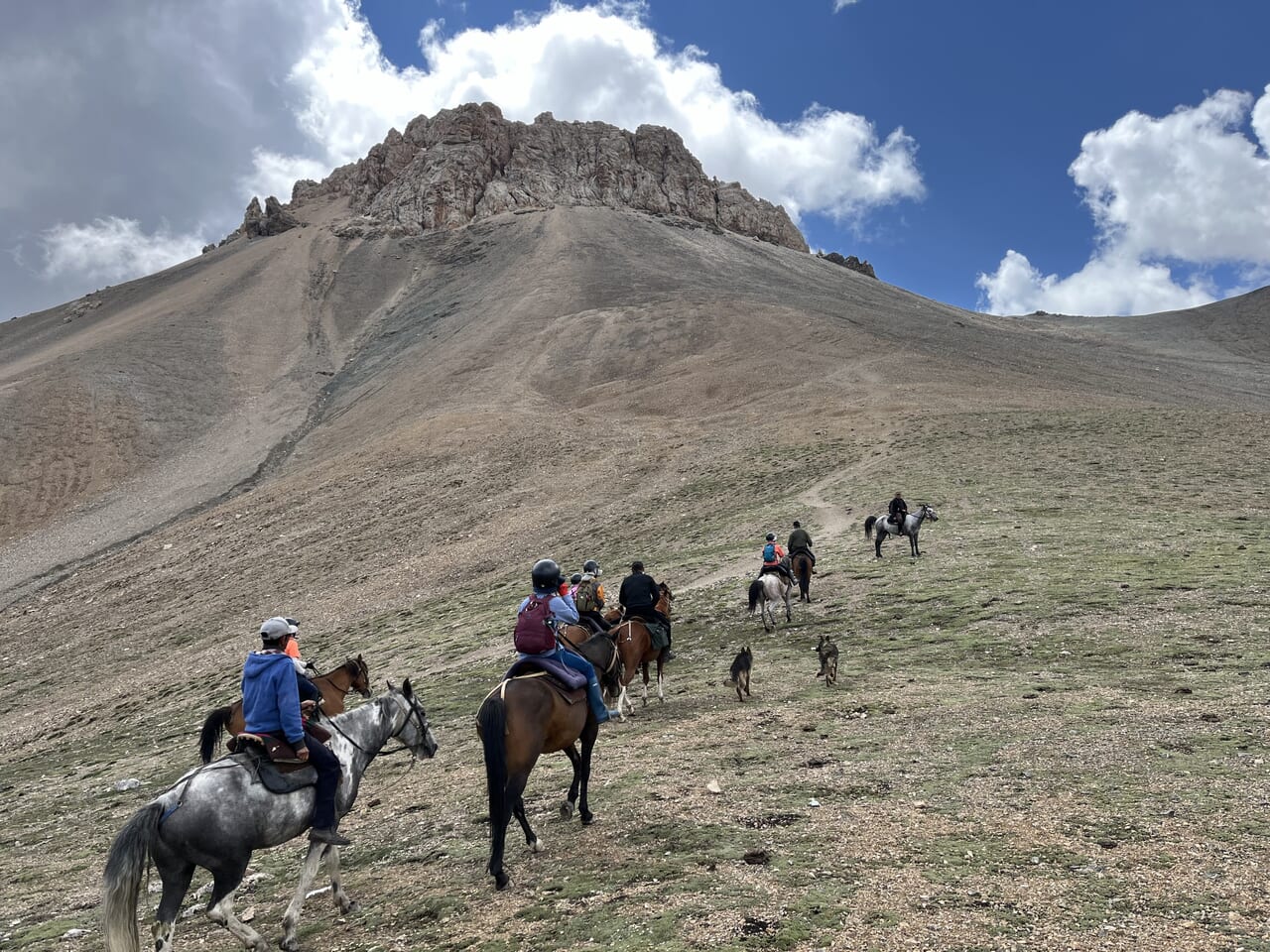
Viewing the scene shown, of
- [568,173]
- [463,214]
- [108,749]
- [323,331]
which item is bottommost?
[108,749]

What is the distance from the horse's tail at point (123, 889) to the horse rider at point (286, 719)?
1.16 meters

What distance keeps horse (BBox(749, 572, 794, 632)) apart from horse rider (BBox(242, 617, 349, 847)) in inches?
496

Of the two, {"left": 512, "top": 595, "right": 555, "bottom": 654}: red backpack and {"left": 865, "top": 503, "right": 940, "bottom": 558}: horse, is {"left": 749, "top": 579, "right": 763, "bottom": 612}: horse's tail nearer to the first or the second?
{"left": 865, "top": 503, "right": 940, "bottom": 558}: horse

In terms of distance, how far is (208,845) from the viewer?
22.6 ft

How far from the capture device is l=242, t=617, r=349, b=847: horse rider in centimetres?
739

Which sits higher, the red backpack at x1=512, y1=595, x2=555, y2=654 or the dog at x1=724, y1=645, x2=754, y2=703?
the red backpack at x1=512, y1=595, x2=555, y2=654

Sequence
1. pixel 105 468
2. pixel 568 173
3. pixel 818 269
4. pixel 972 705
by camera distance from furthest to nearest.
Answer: pixel 568 173 → pixel 818 269 → pixel 105 468 → pixel 972 705

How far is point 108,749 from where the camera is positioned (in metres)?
18.8

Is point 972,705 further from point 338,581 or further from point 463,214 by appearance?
point 463,214

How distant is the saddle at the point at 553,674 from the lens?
8.81 m

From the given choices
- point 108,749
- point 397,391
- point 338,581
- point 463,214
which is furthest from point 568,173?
point 108,749

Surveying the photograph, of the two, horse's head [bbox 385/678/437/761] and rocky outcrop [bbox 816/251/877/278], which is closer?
horse's head [bbox 385/678/437/761]

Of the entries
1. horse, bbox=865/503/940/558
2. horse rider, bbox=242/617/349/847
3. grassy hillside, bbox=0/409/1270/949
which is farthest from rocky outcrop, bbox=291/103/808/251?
horse rider, bbox=242/617/349/847

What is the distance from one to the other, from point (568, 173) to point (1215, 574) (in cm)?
14759
